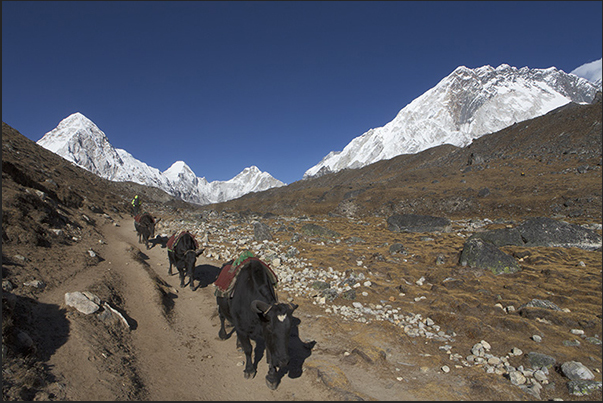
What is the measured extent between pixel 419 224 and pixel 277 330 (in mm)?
19232

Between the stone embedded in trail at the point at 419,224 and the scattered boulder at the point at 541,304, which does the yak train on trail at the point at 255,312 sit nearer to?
the scattered boulder at the point at 541,304

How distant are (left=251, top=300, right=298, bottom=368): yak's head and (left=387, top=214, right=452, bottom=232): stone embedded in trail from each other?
1848cm

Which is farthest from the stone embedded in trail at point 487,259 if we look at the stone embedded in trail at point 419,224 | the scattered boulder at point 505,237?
the stone embedded in trail at point 419,224

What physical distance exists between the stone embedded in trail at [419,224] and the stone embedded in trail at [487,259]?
9.32 meters

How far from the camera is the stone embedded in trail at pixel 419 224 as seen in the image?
2041 centimetres

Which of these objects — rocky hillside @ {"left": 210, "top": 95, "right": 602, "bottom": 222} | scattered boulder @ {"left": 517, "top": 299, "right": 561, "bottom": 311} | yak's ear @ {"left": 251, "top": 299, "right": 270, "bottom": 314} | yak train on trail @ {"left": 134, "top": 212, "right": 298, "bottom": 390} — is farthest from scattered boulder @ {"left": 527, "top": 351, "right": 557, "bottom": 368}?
rocky hillside @ {"left": 210, "top": 95, "right": 602, "bottom": 222}

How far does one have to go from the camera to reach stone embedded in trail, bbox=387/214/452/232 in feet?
66.9

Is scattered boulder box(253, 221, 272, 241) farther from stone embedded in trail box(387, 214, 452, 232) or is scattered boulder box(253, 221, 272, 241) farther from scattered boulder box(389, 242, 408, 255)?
stone embedded in trail box(387, 214, 452, 232)

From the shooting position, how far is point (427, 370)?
18.8 feet

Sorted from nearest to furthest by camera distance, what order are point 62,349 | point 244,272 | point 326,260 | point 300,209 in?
point 62,349 < point 244,272 < point 326,260 < point 300,209

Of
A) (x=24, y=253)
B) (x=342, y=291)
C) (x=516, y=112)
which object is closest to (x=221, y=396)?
(x=342, y=291)

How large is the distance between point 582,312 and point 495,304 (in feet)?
6.62

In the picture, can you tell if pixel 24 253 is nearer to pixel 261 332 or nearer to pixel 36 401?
pixel 36 401

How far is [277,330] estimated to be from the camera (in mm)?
4887
